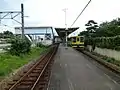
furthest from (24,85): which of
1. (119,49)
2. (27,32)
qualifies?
(27,32)

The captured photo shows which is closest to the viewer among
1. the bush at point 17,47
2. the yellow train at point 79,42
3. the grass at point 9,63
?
the grass at point 9,63

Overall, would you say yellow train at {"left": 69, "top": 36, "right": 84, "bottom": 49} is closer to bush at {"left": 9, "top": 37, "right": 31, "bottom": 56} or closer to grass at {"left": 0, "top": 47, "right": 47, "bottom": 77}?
bush at {"left": 9, "top": 37, "right": 31, "bottom": 56}

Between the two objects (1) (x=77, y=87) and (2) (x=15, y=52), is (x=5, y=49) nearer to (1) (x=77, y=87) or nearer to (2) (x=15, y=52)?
(2) (x=15, y=52)

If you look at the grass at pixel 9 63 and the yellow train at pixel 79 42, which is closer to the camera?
the grass at pixel 9 63

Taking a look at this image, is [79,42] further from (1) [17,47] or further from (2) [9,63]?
(2) [9,63]

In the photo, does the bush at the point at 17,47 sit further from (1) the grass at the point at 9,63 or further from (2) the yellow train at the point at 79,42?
(2) the yellow train at the point at 79,42

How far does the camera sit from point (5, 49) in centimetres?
3975

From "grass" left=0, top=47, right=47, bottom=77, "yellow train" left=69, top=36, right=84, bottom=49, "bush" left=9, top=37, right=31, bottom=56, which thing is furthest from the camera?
"yellow train" left=69, top=36, right=84, bottom=49

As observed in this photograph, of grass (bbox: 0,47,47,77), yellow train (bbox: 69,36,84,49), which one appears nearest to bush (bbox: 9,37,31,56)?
grass (bbox: 0,47,47,77)

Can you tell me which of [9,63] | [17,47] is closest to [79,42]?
[17,47]

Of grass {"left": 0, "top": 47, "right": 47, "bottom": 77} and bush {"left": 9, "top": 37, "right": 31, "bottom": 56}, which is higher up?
bush {"left": 9, "top": 37, "right": 31, "bottom": 56}

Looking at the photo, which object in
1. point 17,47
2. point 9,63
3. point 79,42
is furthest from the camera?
point 79,42

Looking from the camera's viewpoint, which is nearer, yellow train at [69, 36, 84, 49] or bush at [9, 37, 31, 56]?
bush at [9, 37, 31, 56]

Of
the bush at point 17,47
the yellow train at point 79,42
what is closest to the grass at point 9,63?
the bush at point 17,47
